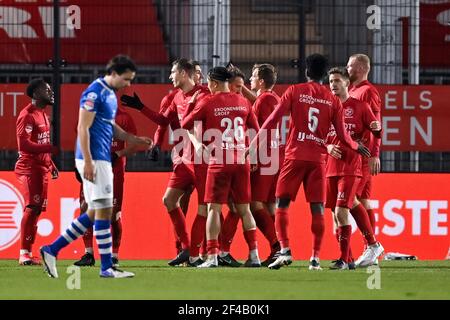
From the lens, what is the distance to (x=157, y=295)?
9.85 m

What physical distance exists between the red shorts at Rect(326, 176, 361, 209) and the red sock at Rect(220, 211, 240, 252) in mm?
1289

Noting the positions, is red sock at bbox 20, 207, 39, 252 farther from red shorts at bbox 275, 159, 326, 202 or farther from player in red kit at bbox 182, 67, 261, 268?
red shorts at bbox 275, 159, 326, 202

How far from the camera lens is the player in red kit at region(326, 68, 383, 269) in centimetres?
1316

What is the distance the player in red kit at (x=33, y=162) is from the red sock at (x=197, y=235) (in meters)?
1.92

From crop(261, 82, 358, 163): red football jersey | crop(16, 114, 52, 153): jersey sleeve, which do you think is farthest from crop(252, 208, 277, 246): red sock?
crop(16, 114, 52, 153): jersey sleeve

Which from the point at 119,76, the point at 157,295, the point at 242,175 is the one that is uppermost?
the point at 119,76

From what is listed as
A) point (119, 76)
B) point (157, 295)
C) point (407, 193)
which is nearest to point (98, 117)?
point (119, 76)

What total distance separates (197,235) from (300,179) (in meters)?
1.57

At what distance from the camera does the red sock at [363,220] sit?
537 inches

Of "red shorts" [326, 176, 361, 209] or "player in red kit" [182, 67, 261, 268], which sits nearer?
"player in red kit" [182, 67, 261, 268]

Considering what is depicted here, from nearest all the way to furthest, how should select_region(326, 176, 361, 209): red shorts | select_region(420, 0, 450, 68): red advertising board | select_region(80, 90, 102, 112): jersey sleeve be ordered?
1. select_region(80, 90, 102, 112): jersey sleeve
2. select_region(326, 176, 361, 209): red shorts
3. select_region(420, 0, 450, 68): red advertising board
